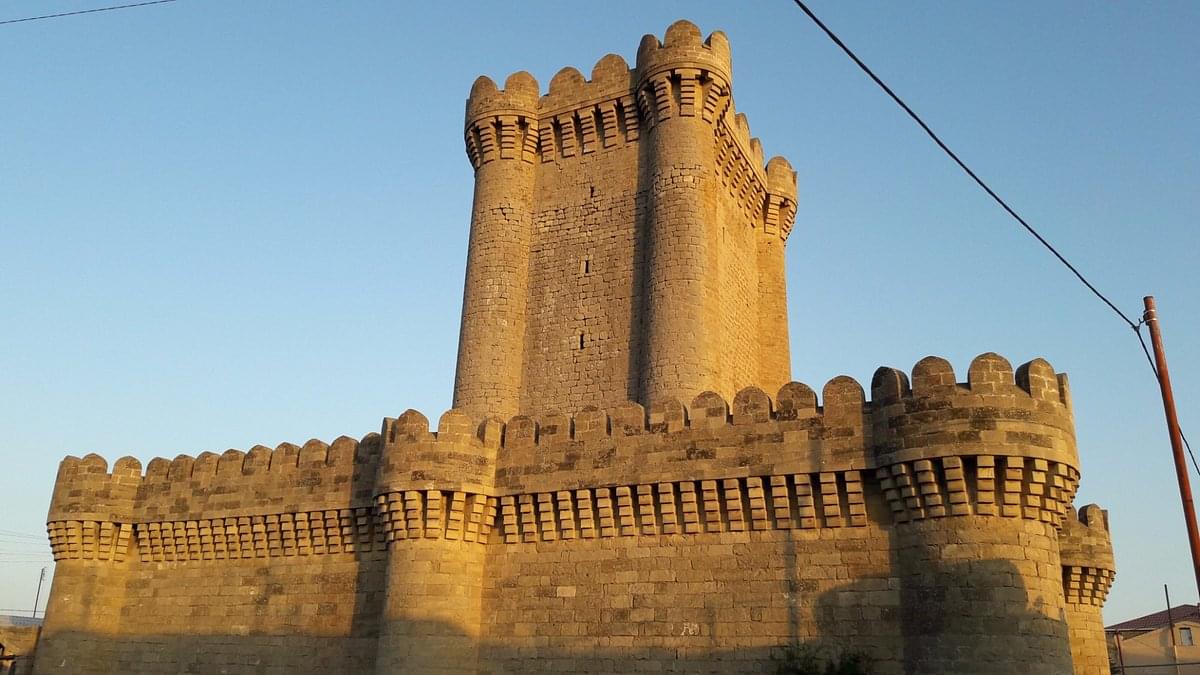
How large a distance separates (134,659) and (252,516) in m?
3.88

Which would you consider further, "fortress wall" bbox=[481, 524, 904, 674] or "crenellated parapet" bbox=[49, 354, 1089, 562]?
"fortress wall" bbox=[481, 524, 904, 674]

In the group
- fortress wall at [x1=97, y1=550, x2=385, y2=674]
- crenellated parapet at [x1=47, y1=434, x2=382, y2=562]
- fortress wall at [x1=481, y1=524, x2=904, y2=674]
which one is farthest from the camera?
crenellated parapet at [x1=47, y1=434, x2=382, y2=562]

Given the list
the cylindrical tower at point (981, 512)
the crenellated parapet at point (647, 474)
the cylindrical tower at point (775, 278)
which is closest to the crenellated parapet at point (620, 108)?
the cylindrical tower at point (775, 278)

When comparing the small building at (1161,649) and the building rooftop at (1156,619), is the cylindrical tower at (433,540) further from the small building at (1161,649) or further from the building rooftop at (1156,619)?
the building rooftop at (1156,619)

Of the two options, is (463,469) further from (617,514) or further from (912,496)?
(912,496)

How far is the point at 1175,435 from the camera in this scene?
12000 mm

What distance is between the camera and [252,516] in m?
17.8

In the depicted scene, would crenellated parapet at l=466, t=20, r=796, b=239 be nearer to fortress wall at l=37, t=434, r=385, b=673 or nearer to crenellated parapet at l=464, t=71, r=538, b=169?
crenellated parapet at l=464, t=71, r=538, b=169

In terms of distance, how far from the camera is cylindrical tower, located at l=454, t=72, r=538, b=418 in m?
20.8

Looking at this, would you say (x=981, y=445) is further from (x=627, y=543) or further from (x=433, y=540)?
(x=433, y=540)

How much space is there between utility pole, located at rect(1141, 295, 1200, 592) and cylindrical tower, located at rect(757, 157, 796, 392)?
1116 cm

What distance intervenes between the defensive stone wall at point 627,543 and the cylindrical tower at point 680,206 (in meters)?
4.19

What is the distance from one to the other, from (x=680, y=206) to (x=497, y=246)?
449 centimetres

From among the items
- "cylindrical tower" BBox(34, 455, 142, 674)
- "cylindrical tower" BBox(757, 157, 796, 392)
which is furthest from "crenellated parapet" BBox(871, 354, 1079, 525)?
"cylindrical tower" BBox(34, 455, 142, 674)
